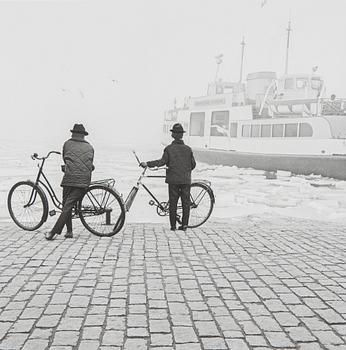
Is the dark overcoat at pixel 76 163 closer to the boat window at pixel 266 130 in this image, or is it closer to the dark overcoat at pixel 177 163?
the dark overcoat at pixel 177 163

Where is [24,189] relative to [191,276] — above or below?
above

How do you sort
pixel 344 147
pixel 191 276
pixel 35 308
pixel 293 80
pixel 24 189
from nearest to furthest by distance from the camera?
1. pixel 35 308
2. pixel 191 276
3. pixel 24 189
4. pixel 344 147
5. pixel 293 80

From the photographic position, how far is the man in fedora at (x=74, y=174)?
6.01 meters

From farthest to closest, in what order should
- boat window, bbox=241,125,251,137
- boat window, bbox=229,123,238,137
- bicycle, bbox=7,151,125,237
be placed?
boat window, bbox=229,123,238,137 → boat window, bbox=241,125,251,137 → bicycle, bbox=7,151,125,237

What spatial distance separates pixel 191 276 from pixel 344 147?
20.6 m

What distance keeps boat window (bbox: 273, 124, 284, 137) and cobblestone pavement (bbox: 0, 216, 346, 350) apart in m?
20.9

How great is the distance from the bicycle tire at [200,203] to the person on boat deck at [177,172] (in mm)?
233

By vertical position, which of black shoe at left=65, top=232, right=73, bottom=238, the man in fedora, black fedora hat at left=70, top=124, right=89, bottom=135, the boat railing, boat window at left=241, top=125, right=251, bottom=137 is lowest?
black shoe at left=65, top=232, right=73, bottom=238

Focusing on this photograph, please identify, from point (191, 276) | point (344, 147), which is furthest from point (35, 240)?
point (344, 147)

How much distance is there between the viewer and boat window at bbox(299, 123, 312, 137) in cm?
2488

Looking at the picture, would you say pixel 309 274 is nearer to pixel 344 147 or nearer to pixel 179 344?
pixel 179 344

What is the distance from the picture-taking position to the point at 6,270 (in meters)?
4.52

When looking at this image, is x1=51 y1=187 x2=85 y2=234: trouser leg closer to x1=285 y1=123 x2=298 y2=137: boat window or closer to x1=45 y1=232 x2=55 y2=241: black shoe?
x1=45 y1=232 x2=55 y2=241: black shoe

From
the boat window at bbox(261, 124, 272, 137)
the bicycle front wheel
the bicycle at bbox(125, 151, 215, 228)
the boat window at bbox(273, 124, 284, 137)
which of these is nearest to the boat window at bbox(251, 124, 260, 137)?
the boat window at bbox(261, 124, 272, 137)
